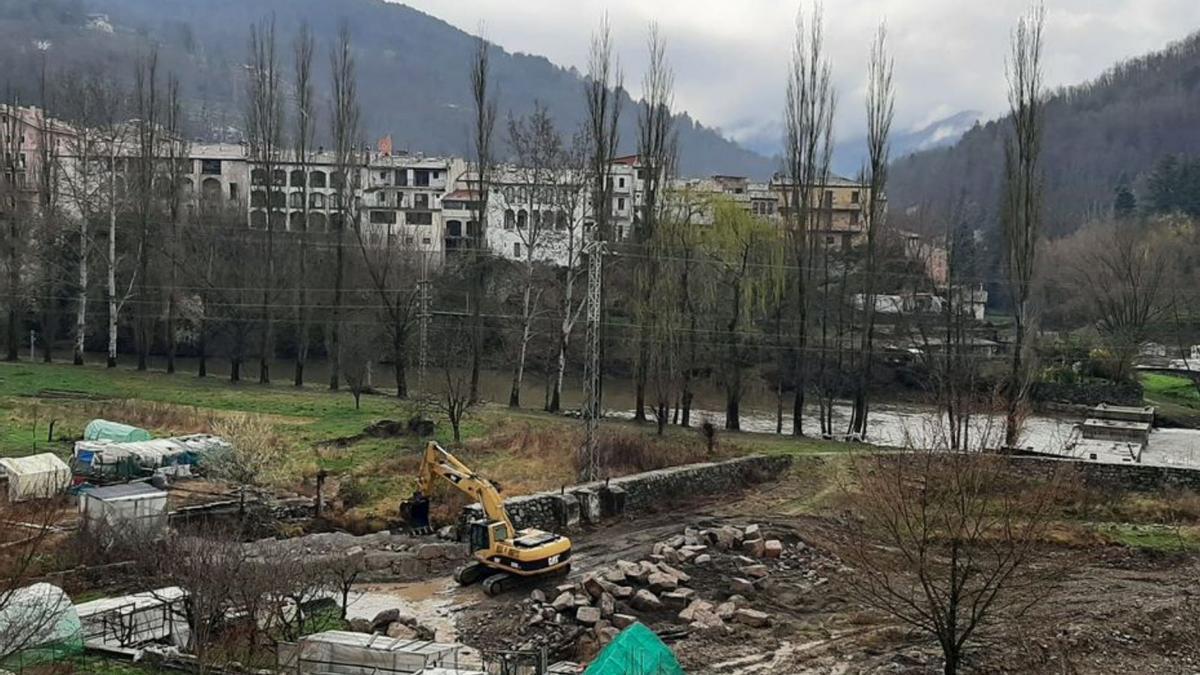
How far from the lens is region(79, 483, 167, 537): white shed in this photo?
19.4 meters

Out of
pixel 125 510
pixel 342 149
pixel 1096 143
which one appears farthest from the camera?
pixel 1096 143

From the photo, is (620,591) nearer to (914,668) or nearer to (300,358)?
(914,668)

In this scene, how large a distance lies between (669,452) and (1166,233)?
2058 inches

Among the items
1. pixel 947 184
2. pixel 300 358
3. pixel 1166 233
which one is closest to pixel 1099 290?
pixel 1166 233

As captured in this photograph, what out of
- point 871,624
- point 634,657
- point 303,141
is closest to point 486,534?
point 871,624

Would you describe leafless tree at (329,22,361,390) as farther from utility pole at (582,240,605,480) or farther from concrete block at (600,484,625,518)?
concrete block at (600,484,625,518)

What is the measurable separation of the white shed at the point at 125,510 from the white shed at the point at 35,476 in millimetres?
1847

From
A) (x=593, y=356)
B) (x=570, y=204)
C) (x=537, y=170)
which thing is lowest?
(x=593, y=356)

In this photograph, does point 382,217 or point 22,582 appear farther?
point 382,217

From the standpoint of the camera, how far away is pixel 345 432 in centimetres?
3170

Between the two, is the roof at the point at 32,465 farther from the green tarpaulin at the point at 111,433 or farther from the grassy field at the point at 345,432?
the grassy field at the point at 345,432

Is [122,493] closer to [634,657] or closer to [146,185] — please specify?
[634,657]

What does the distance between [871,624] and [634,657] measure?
23.3ft

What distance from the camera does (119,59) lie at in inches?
6535
